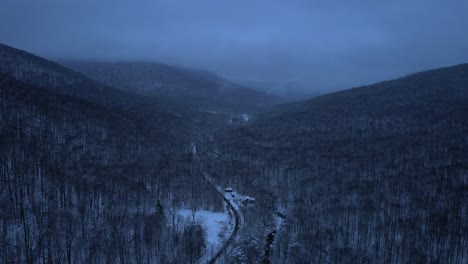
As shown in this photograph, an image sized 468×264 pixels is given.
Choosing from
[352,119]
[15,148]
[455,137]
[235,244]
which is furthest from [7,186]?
[352,119]

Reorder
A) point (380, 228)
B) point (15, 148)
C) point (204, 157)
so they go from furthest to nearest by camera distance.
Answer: point (204, 157), point (15, 148), point (380, 228)

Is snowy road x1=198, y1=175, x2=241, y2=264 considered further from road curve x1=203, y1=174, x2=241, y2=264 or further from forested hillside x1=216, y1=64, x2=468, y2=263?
forested hillside x1=216, y1=64, x2=468, y2=263

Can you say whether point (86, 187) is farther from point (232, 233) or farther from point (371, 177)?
point (371, 177)

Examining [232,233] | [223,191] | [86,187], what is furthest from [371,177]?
[86,187]

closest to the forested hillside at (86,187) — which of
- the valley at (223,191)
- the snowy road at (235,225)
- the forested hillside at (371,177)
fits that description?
the valley at (223,191)

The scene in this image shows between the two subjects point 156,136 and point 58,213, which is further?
point 156,136

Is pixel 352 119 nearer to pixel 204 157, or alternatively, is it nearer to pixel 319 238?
pixel 204 157

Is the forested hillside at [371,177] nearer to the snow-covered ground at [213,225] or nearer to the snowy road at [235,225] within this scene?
the snowy road at [235,225]

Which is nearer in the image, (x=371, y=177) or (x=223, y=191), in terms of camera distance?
(x=223, y=191)
